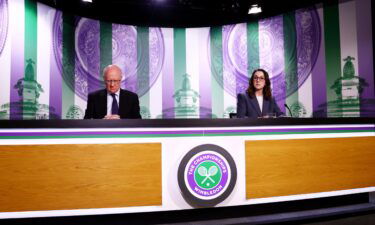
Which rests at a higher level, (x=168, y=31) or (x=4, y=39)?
(x=168, y=31)

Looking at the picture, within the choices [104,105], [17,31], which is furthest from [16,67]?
[104,105]

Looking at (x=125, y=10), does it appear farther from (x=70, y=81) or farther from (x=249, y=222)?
(x=249, y=222)

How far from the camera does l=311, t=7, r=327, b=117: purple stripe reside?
406cm

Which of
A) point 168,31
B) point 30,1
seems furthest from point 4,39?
point 168,31

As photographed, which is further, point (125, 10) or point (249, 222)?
point (125, 10)

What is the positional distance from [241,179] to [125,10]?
151 inches

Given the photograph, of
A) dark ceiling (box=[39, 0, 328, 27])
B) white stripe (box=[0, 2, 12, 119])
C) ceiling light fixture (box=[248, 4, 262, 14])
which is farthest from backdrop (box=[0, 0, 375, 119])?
ceiling light fixture (box=[248, 4, 262, 14])

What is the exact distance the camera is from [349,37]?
12.5 feet

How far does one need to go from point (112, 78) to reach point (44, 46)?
1955 millimetres

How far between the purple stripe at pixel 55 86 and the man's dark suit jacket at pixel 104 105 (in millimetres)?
1574

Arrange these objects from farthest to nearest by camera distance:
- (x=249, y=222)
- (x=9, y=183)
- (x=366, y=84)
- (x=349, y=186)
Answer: (x=366, y=84)
(x=349, y=186)
(x=249, y=222)
(x=9, y=183)

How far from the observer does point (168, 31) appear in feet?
15.8

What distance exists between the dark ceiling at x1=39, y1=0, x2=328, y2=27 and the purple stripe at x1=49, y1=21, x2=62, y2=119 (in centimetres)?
83

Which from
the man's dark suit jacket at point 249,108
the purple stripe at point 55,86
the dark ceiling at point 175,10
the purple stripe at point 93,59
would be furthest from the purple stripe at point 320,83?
the purple stripe at point 55,86
